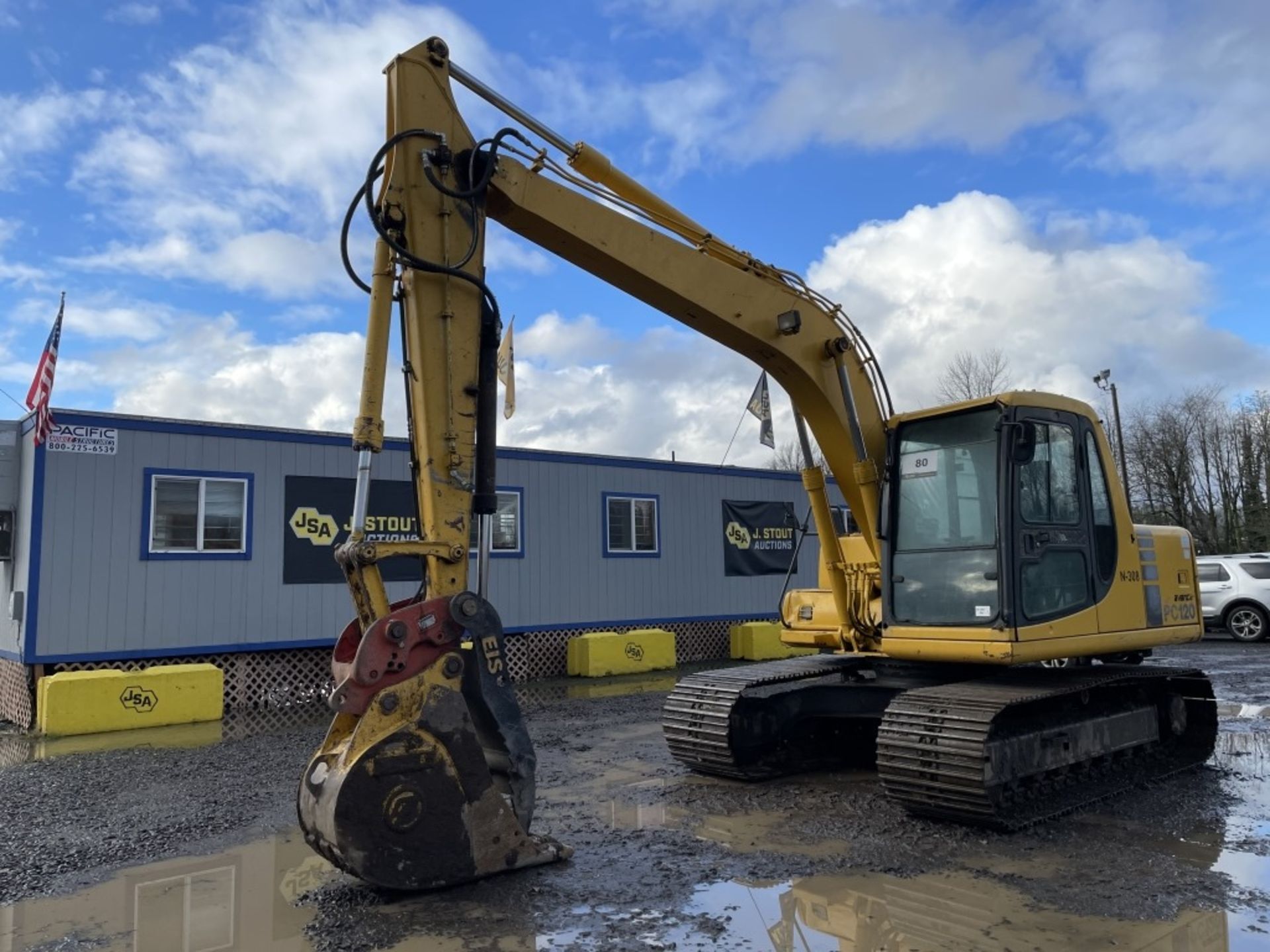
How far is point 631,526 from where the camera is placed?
1491cm

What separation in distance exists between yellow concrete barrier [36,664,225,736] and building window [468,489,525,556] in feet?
13.7

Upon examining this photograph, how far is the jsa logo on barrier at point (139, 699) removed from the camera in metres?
9.80

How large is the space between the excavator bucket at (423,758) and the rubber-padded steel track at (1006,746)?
242 centimetres

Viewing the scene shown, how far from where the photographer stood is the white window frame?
10.8 metres

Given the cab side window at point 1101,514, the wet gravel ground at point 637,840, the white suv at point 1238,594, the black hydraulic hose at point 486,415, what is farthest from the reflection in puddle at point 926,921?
the white suv at point 1238,594

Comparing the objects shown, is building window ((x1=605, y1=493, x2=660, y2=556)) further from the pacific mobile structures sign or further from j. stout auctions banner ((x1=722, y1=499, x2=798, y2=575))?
the pacific mobile structures sign

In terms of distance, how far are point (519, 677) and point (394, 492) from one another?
317 cm

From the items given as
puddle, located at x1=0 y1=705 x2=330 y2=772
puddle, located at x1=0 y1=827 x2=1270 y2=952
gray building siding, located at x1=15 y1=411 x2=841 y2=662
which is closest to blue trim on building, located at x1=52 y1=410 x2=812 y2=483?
gray building siding, located at x1=15 y1=411 x2=841 y2=662

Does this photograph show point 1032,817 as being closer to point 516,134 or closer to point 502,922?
point 502,922

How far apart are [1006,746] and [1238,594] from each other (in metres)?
15.7

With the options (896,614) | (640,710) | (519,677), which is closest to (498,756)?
(896,614)

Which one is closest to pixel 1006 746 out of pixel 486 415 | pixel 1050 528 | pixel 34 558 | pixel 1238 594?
pixel 1050 528

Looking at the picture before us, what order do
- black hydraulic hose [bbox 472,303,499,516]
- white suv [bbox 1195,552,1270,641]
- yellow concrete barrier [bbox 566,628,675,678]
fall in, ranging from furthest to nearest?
white suv [bbox 1195,552,1270,641]
yellow concrete barrier [bbox 566,628,675,678]
black hydraulic hose [bbox 472,303,499,516]

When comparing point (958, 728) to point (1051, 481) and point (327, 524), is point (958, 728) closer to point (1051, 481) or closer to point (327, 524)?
point (1051, 481)
